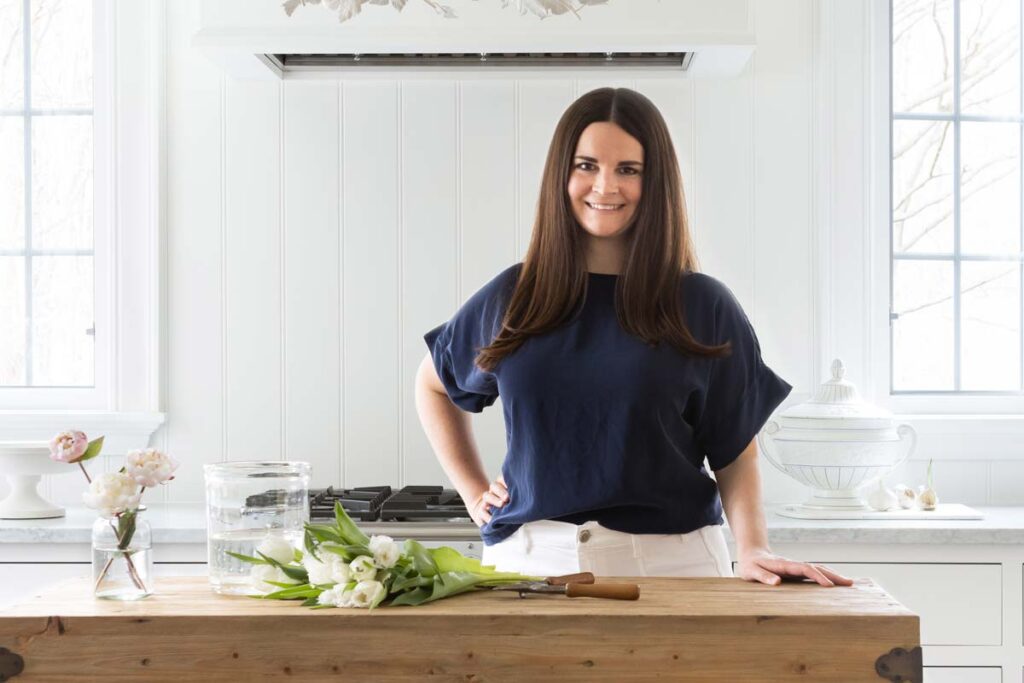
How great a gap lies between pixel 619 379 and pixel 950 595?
1.18m

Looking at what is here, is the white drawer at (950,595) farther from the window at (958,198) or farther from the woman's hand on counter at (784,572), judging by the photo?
the woman's hand on counter at (784,572)

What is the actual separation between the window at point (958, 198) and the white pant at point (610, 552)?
5.06 feet

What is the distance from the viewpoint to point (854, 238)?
2.98m

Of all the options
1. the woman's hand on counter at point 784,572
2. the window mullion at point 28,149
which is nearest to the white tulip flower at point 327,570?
the woman's hand on counter at point 784,572

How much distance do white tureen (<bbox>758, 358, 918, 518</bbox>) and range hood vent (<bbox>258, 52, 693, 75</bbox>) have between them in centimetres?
83

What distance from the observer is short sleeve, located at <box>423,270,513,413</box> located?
1.89m

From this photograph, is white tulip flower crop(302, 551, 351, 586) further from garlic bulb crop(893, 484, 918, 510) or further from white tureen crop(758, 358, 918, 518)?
garlic bulb crop(893, 484, 918, 510)

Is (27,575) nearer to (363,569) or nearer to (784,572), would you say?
(363,569)

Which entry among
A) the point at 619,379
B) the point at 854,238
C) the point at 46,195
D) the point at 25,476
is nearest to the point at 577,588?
the point at 619,379

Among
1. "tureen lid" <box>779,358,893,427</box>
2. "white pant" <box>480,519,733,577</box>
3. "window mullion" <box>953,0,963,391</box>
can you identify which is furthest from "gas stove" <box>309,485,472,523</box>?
"window mullion" <box>953,0,963,391</box>

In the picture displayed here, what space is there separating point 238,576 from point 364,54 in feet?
5.13

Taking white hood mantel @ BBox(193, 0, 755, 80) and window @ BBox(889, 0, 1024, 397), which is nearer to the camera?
white hood mantel @ BBox(193, 0, 755, 80)

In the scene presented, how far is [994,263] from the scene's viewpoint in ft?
10.2

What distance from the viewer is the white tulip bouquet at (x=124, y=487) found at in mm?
1359
